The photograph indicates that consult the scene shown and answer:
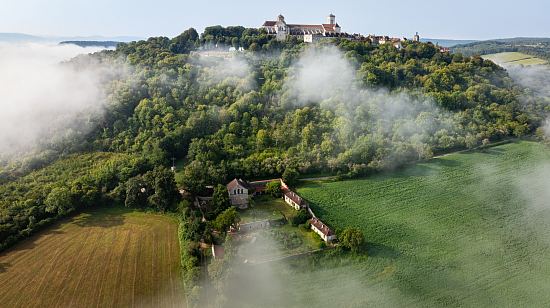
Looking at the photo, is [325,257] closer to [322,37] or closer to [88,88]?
[88,88]

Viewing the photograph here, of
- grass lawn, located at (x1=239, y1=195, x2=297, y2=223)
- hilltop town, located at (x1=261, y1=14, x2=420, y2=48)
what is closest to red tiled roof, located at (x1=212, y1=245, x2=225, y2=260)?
grass lawn, located at (x1=239, y1=195, x2=297, y2=223)

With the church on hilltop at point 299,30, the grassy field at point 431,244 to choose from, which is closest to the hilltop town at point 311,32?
the church on hilltop at point 299,30

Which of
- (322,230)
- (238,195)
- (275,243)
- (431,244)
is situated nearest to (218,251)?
(275,243)

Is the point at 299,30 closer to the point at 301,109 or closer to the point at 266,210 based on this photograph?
the point at 301,109

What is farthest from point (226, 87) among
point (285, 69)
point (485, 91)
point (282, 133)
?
point (485, 91)

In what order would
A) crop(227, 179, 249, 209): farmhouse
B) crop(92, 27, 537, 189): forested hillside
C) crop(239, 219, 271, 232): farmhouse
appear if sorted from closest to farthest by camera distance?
crop(239, 219, 271, 232): farmhouse
crop(227, 179, 249, 209): farmhouse
crop(92, 27, 537, 189): forested hillside

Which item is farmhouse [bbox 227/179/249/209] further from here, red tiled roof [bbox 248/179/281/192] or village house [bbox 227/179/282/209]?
red tiled roof [bbox 248/179/281/192]
